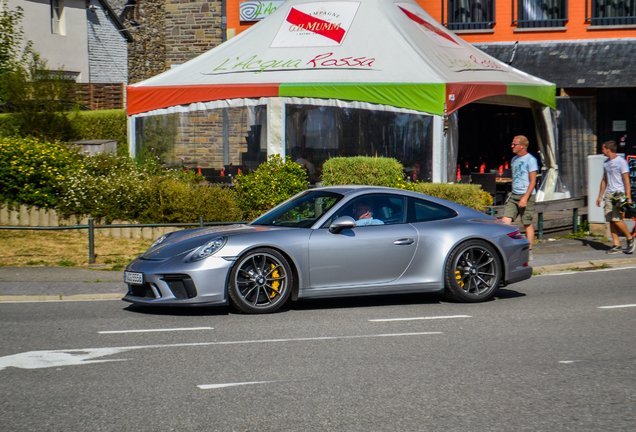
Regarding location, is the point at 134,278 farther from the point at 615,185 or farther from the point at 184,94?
the point at 184,94

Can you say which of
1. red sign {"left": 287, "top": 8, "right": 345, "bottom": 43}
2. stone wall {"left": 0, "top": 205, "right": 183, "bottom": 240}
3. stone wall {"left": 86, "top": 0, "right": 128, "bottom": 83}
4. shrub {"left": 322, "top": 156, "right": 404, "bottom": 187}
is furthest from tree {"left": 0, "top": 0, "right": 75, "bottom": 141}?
stone wall {"left": 86, "top": 0, "right": 128, "bottom": 83}

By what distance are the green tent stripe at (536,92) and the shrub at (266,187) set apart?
5.45 metres

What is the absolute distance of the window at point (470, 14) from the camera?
2300 centimetres

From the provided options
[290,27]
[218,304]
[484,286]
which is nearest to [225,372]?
[218,304]

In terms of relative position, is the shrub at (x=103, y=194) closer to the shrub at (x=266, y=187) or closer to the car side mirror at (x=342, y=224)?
the shrub at (x=266, y=187)

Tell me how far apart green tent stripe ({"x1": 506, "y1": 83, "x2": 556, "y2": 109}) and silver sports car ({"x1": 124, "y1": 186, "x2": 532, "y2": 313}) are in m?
9.18

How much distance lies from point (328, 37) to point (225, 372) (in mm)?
13601

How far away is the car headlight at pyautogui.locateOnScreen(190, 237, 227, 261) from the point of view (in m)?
7.70

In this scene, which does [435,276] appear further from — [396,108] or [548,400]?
[396,108]

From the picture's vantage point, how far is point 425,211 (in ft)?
28.6

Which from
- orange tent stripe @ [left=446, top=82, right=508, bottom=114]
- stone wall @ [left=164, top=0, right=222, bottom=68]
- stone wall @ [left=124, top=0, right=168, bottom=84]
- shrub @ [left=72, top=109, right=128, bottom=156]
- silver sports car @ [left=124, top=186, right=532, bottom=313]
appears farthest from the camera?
stone wall @ [left=124, top=0, right=168, bottom=84]

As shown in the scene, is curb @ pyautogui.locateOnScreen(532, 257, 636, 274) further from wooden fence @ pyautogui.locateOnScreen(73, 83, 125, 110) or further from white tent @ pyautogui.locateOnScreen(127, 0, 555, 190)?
wooden fence @ pyautogui.locateOnScreen(73, 83, 125, 110)

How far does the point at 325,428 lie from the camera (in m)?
4.38

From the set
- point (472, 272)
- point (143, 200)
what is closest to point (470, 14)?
point (143, 200)
